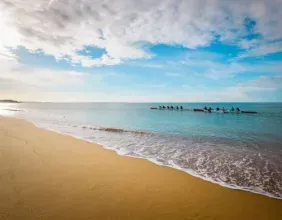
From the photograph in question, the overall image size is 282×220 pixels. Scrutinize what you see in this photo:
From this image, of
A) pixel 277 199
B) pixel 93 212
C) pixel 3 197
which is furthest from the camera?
pixel 277 199

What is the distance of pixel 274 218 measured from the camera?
15.6 feet

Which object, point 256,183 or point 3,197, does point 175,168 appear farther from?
point 3,197

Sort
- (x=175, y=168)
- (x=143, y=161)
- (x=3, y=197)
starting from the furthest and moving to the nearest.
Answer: (x=143, y=161) < (x=175, y=168) < (x=3, y=197)

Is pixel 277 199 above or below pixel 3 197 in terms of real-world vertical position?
below

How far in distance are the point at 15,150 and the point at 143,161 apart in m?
7.64

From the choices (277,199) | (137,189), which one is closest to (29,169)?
(137,189)

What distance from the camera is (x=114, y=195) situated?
552cm

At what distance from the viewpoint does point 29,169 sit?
730 centimetres

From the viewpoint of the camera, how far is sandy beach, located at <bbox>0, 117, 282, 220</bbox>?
4.64 metres

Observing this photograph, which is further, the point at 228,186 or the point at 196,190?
the point at 228,186

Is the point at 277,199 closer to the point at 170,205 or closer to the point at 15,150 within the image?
the point at 170,205

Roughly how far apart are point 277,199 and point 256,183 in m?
1.30

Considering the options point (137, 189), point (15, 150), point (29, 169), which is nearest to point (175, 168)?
point (137, 189)

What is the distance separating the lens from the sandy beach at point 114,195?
15.2ft
